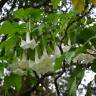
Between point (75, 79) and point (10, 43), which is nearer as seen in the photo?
point (75, 79)

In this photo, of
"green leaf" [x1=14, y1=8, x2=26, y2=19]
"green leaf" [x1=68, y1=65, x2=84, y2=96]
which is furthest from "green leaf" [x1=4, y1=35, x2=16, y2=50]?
"green leaf" [x1=68, y1=65, x2=84, y2=96]

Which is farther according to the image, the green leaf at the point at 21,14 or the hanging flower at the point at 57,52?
the green leaf at the point at 21,14

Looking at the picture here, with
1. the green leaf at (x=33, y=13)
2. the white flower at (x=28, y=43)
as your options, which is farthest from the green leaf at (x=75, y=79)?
the green leaf at (x=33, y=13)

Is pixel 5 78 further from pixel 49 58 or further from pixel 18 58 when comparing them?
pixel 49 58

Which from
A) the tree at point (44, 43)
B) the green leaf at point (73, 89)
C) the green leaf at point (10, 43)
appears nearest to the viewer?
the green leaf at point (73, 89)

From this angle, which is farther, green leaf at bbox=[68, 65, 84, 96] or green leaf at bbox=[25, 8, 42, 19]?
green leaf at bbox=[25, 8, 42, 19]

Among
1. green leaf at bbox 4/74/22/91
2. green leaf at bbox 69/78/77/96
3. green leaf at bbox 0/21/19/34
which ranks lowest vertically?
green leaf at bbox 69/78/77/96

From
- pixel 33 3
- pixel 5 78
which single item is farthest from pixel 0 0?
pixel 5 78

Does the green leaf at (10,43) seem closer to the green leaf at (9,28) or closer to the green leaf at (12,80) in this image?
the green leaf at (9,28)

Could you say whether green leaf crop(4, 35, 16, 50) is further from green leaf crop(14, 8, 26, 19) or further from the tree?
green leaf crop(14, 8, 26, 19)

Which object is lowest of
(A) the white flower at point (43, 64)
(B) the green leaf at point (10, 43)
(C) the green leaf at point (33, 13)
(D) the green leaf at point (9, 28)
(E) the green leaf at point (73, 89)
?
(E) the green leaf at point (73, 89)

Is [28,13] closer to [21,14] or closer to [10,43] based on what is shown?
[21,14]

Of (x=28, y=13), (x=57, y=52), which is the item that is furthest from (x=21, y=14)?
(x=57, y=52)

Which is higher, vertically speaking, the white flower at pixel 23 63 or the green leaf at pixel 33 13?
the green leaf at pixel 33 13
